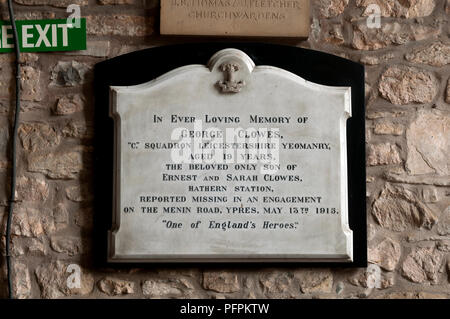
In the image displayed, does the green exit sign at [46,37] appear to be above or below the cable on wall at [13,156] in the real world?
above

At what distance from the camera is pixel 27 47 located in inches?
104

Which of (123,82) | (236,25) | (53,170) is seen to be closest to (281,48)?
(236,25)

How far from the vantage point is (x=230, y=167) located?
254 centimetres

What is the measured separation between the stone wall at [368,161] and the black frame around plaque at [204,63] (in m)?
0.05

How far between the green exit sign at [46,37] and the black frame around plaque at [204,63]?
153 mm

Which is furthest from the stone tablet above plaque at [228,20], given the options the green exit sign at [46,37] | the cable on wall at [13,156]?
the cable on wall at [13,156]

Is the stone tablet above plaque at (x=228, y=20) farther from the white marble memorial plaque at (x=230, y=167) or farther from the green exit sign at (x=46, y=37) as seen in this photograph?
the green exit sign at (x=46, y=37)

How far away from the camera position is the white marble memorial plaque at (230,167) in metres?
2.52

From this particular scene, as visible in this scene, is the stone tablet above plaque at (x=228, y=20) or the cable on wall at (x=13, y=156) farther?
the stone tablet above plaque at (x=228, y=20)

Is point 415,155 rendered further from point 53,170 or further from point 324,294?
point 53,170

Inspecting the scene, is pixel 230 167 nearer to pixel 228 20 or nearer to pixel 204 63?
pixel 204 63

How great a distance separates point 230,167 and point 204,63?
1.50 ft

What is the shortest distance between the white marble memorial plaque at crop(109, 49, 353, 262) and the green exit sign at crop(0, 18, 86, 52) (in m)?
0.29

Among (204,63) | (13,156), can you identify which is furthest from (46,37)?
(204,63)
